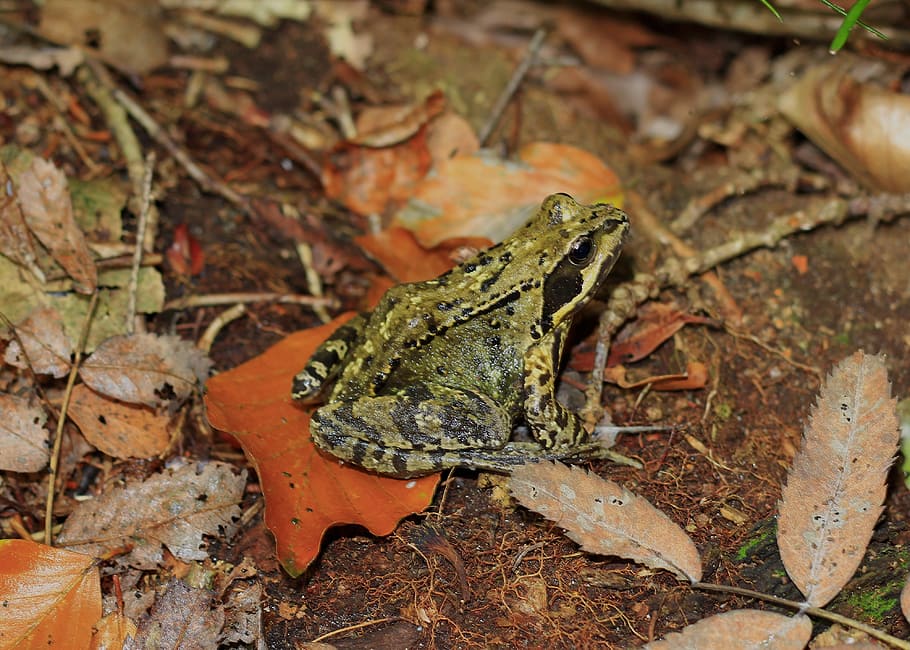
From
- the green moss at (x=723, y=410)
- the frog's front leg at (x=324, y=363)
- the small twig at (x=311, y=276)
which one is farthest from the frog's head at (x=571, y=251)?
the small twig at (x=311, y=276)

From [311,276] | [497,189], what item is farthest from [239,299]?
[497,189]

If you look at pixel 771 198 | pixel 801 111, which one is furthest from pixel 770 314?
pixel 801 111

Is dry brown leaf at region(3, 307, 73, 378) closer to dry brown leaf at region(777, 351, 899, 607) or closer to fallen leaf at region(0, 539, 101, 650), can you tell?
fallen leaf at region(0, 539, 101, 650)

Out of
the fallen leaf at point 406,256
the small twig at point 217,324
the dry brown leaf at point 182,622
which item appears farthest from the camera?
the fallen leaf at point 406,256

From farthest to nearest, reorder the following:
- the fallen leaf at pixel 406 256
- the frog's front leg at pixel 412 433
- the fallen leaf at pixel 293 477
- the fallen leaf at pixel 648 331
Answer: the fallen leaf at pixel 406 256, the fallen leaf at pixel 648 331, the frog's front leg at pixel 412 433, the fallen leaf at pixel 293 477

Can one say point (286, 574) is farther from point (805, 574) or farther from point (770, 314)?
point (770, 314)

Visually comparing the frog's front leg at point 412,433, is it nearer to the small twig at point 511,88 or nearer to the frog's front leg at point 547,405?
the frog's front leg at point 547,405

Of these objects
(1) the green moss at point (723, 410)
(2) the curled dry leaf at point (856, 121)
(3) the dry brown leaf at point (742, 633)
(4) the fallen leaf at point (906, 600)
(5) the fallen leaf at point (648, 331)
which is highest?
(2) the curled dry leaf at point (856, 121)

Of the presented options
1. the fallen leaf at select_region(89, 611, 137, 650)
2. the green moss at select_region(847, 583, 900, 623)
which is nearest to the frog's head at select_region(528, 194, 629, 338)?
the green moss at select_region(847, 583, 900, 623)
